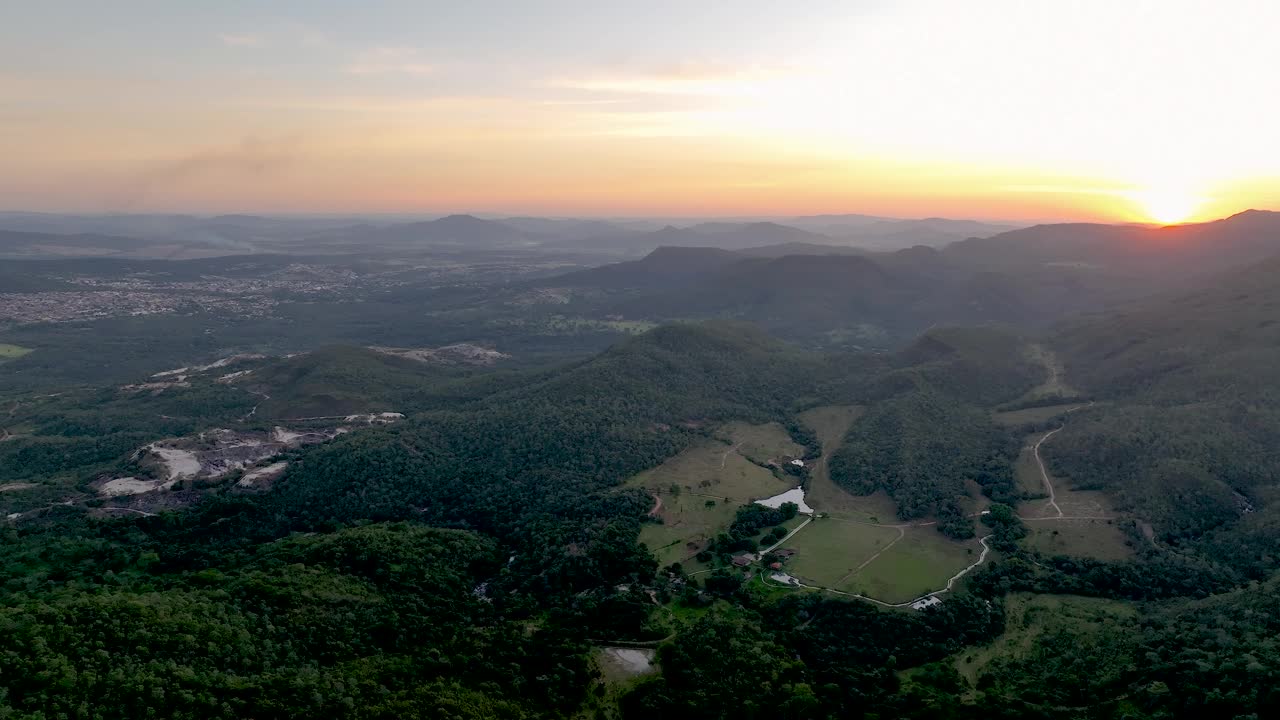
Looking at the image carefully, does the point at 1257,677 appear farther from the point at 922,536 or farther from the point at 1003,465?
the point at 1003,465

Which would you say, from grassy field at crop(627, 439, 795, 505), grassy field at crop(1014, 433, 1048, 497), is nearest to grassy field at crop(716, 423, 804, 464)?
grassy field at crop(627, 439, 795, 505)

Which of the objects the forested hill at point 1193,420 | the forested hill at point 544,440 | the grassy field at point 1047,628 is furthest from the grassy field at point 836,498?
the forested hill at point 1193,420

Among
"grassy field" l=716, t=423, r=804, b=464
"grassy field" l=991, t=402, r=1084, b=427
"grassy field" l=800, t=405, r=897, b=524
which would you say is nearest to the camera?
"grassy field" l=800, t=405, r=897, b=524

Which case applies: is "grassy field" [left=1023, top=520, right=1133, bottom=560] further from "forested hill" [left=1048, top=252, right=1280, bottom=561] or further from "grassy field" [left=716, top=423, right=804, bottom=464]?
"grassy field" [left=716, top=423, right=804, bottom=464]

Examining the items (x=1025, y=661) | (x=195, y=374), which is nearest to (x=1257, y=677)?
(x=1025, y=661)

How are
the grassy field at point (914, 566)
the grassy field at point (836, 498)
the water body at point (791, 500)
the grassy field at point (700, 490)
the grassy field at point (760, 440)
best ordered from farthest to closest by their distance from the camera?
the grassy field at point (760, 440) → the water body at point (791, 500) → the grassy field at point (836, 498) → the grassy field at point (700, 490) → the grassy field at point (914, 566)

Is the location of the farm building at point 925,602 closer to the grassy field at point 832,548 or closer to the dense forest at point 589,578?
the dense forest at point 589,578

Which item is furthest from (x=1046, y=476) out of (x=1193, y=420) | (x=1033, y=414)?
(x=1033, y=414)
